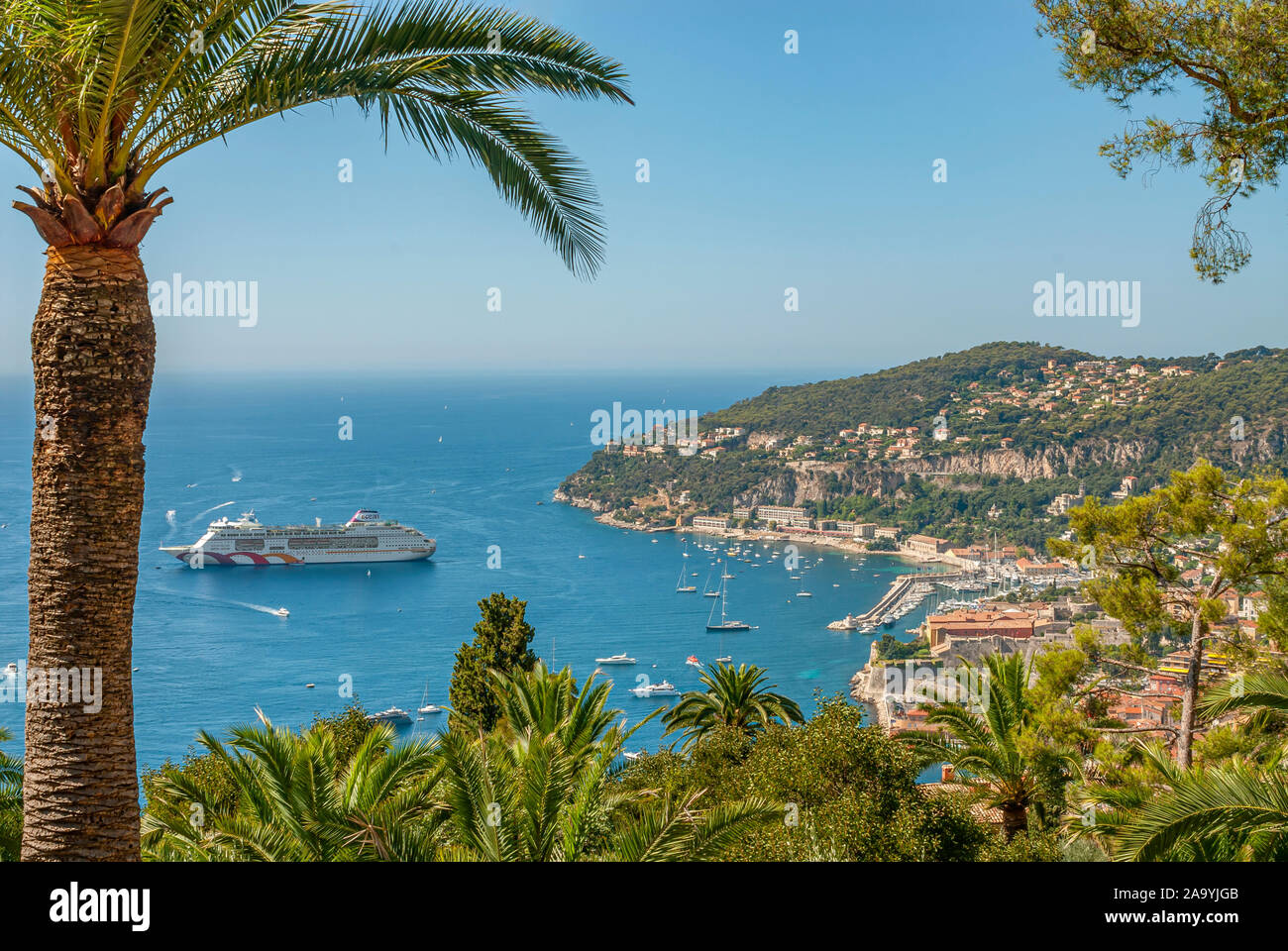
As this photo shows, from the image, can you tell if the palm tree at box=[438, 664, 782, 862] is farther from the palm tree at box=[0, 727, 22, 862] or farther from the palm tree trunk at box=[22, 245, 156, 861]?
Result: the palm tree at box=[0, 727, 22, 862]

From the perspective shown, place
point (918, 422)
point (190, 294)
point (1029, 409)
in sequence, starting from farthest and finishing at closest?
point (918, 422) < point (1029, 409) < point (190, 294)

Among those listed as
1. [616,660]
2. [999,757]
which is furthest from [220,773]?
[616,660]

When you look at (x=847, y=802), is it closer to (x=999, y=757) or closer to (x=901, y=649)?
(x=999, y=757)

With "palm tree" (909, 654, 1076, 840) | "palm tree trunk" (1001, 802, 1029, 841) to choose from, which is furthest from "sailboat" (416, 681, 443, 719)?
"palm tree trunk" (1001, 802, 1029, 841)

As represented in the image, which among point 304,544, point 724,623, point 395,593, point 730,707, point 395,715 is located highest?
point 730,707
